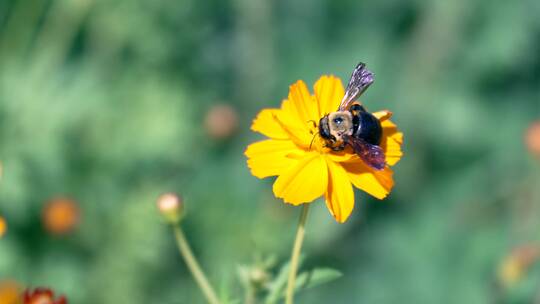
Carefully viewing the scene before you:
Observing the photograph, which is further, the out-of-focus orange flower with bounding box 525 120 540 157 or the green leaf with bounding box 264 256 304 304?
the out-of-focus orange flower with bounding box 525 120 540 157

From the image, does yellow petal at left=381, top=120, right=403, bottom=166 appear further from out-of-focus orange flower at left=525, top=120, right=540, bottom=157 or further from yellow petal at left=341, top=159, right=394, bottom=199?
out-of-focus orange flower at left=525, top=120, right=540, bottom=157

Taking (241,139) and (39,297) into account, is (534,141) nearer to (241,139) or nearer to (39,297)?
(241,139)

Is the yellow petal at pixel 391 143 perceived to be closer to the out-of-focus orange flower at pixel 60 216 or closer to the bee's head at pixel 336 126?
the bee's head at pixel 336 126

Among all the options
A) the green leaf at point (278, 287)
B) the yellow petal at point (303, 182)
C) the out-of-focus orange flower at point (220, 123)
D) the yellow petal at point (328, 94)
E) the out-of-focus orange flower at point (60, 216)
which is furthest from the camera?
the out-of-focus orange flower at point (220, 123)

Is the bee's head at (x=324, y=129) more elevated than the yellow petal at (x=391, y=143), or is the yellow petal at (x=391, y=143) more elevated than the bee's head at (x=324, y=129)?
the bee's head at (x=324, y=129)

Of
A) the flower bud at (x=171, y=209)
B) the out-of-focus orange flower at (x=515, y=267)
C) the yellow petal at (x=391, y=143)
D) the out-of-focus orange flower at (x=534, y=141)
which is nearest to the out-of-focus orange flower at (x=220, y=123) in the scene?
the out-of-focus orange flower at (x=534, y=141)

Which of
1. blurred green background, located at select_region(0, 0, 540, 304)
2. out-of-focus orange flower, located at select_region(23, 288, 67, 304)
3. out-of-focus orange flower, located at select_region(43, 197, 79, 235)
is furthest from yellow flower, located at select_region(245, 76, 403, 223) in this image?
out-of-focus orange flower, located at select_region(43, 197, 79, 235)
